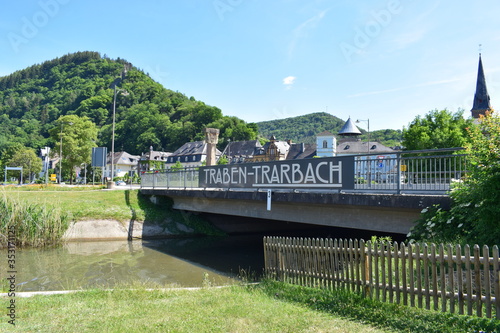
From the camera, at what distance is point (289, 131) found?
599ft

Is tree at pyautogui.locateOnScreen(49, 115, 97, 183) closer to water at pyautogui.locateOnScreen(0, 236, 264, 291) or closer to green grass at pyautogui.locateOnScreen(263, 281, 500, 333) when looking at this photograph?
water at pyautogui.locateOnScreen(0, 236, 264, 291)

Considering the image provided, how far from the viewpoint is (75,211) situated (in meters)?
20.8

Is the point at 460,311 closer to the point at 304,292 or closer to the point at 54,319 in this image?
the point at 304,292

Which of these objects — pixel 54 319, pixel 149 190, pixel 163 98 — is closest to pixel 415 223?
pixel 54 319

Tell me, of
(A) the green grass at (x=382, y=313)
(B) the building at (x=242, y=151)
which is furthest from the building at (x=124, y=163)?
(A) the green grass at (x=382, y=313)

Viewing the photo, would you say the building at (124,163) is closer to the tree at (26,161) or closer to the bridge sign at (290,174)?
the tree at (26,161)

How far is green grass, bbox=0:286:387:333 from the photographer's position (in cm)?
552

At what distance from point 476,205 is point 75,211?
65.7 ft

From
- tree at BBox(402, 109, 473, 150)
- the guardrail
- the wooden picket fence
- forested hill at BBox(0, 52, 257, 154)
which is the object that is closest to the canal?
the wooden picket fence

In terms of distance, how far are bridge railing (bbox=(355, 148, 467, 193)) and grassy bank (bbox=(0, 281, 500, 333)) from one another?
421 cm

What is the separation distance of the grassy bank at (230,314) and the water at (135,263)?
7.68 feet

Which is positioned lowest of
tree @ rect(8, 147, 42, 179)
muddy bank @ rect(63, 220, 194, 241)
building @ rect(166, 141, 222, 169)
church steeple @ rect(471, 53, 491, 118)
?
muddy bank @ rect(63, 220, 194, 241)

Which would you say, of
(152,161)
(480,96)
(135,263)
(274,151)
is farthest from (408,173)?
(152,161)

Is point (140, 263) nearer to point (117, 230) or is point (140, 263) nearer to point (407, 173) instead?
point (117, 230)
